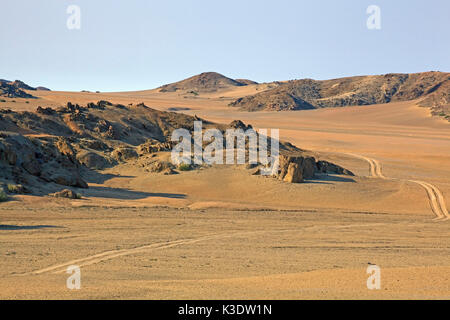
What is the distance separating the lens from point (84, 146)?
2752 centimetres

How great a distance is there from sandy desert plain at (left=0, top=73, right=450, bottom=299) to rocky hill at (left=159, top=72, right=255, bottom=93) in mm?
114280

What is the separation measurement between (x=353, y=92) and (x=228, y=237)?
9540 cm

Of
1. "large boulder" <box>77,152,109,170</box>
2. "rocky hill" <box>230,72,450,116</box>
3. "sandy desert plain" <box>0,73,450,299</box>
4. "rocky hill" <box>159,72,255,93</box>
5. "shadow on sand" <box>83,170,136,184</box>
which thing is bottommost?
"sandy desert plain" <box>0,73,450,299</box>

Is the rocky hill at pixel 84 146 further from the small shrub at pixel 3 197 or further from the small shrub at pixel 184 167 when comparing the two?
the small shrub at pixel 3 197

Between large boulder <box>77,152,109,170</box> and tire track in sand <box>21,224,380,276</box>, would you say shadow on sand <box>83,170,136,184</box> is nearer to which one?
large boulder <box>77,152,109,170</box>

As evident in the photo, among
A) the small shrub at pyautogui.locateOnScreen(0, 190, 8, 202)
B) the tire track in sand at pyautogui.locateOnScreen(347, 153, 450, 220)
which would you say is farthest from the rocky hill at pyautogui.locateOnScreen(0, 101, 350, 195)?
the tire track in sand at pyautogui.locateOnScreen(347, 153, 450, 220)

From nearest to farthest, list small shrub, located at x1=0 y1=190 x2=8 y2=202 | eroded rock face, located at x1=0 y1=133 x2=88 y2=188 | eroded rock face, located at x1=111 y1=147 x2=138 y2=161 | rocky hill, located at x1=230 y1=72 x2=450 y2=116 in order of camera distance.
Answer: small shrub, located at x1=0 y1=190 x2=8 y2=202
eroded rock face, located at x1=0 y1=133 x2=88 y2=188
eroded rock face, located at x1=111 y1=147 x2=138 y2=161
rocky hill, located at x1=230 y1=72 x2=450 y2=116

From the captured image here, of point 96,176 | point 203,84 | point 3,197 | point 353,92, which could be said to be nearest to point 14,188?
point 3,197

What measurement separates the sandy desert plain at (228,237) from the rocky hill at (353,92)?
63.3 metres

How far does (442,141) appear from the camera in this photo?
50844mm

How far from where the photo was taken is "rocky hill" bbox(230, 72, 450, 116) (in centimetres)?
9125

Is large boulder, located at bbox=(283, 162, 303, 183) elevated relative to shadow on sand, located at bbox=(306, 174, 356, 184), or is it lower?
elevated

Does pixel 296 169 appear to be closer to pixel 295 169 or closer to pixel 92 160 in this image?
pixel 295 169

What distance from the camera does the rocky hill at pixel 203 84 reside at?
463 ft
